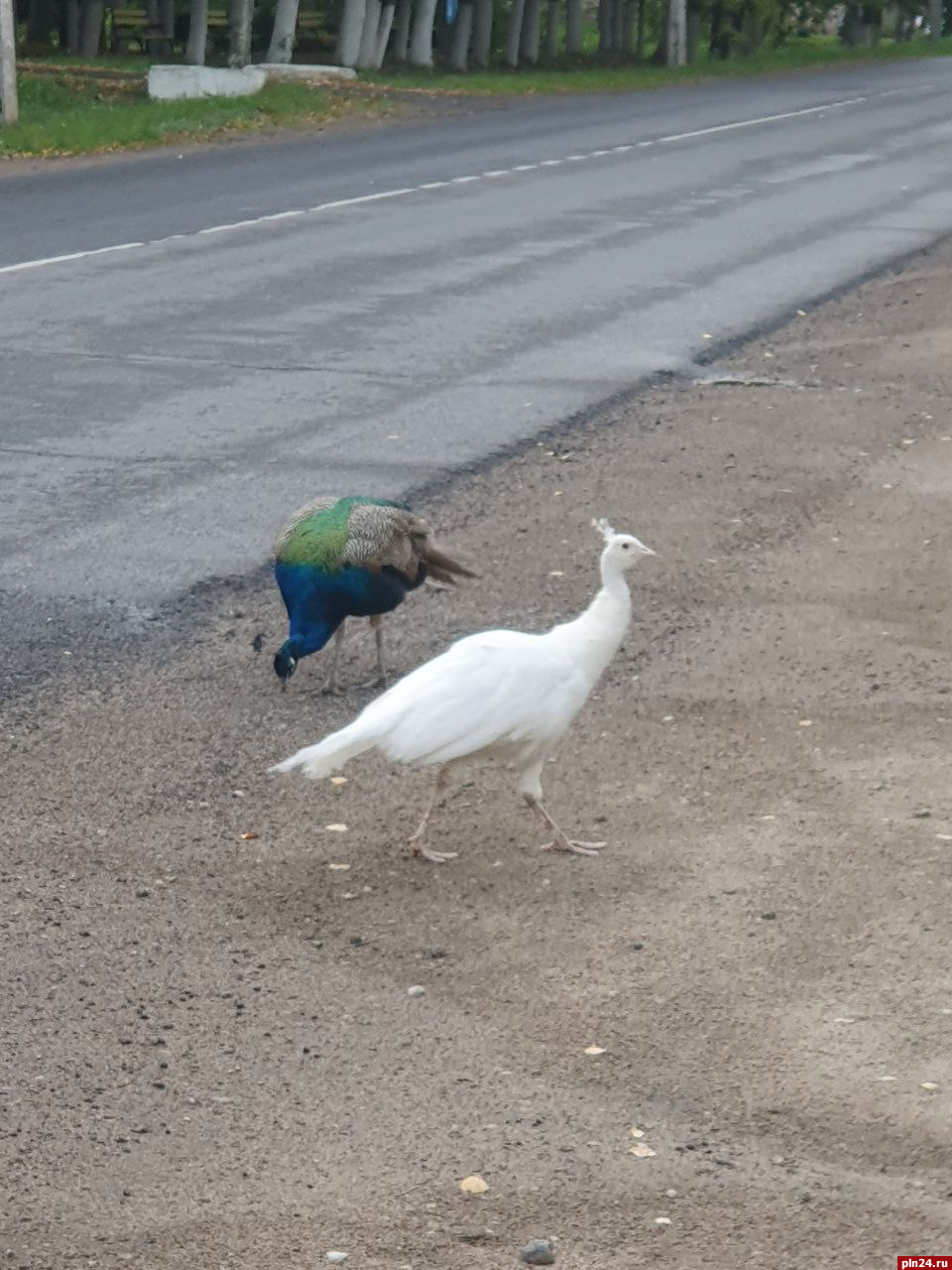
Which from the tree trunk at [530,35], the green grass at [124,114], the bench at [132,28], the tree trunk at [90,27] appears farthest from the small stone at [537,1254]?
the tree trunk at [530,35]

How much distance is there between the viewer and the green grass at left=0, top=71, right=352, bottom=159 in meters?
26.3

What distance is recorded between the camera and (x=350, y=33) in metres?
42.1

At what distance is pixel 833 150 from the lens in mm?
28312

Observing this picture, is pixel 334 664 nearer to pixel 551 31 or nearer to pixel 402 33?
pixel 402 33

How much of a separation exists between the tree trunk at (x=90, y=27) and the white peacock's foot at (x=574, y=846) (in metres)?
41.7

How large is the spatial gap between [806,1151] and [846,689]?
3.18 meters

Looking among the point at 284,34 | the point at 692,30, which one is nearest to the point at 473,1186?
the point at 284,34

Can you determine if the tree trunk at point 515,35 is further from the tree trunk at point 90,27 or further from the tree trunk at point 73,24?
the tree trunk at point 73,24

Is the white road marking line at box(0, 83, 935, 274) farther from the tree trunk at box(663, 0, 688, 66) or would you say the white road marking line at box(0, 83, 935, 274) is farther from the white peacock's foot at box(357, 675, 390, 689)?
→ the tree trunk at box(663, 0, 688, 66)

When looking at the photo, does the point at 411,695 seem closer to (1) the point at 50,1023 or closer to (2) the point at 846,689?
(1) the point at 50,1023

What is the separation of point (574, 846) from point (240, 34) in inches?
1268

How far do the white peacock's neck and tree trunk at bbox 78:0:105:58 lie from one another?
4142cm

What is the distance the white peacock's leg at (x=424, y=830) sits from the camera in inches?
232

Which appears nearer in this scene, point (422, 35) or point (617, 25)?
point (422, 35)
